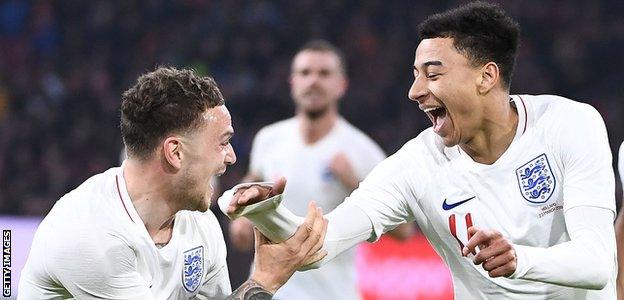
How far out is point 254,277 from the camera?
130 inches

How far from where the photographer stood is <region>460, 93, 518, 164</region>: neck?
12.1 feet

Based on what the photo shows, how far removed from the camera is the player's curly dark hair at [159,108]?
3.34 metres

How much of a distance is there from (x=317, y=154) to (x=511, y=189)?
2.75 metres

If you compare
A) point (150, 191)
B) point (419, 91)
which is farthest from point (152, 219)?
point (419, 91)

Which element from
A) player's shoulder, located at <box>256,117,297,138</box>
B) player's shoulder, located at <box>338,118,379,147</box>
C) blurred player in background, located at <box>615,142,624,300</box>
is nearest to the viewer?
blurred player in background, located at <box>615,142,624,300</box>

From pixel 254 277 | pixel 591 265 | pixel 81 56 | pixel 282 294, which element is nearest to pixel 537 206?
pixel 591 265

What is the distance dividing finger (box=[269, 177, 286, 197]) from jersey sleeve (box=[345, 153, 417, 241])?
0.50 metres

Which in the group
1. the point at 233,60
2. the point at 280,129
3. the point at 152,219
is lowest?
the point at 152,219

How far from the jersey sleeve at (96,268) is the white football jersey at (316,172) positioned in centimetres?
268

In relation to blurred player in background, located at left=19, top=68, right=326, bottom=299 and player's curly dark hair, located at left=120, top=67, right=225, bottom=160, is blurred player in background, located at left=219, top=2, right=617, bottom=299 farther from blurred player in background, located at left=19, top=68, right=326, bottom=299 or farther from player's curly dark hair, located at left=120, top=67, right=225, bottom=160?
player's curly dark hair, located at left=120, top=67, right=225, bottom=160

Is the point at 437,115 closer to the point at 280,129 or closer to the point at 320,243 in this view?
the point at 320,243

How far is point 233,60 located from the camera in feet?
41.2

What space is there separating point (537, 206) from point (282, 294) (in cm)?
Result: 253

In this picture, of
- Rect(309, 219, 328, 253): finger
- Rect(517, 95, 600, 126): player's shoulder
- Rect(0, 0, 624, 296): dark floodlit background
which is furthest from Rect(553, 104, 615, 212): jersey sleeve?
Rect(0, 0, 624, 296): dark floodlit background
